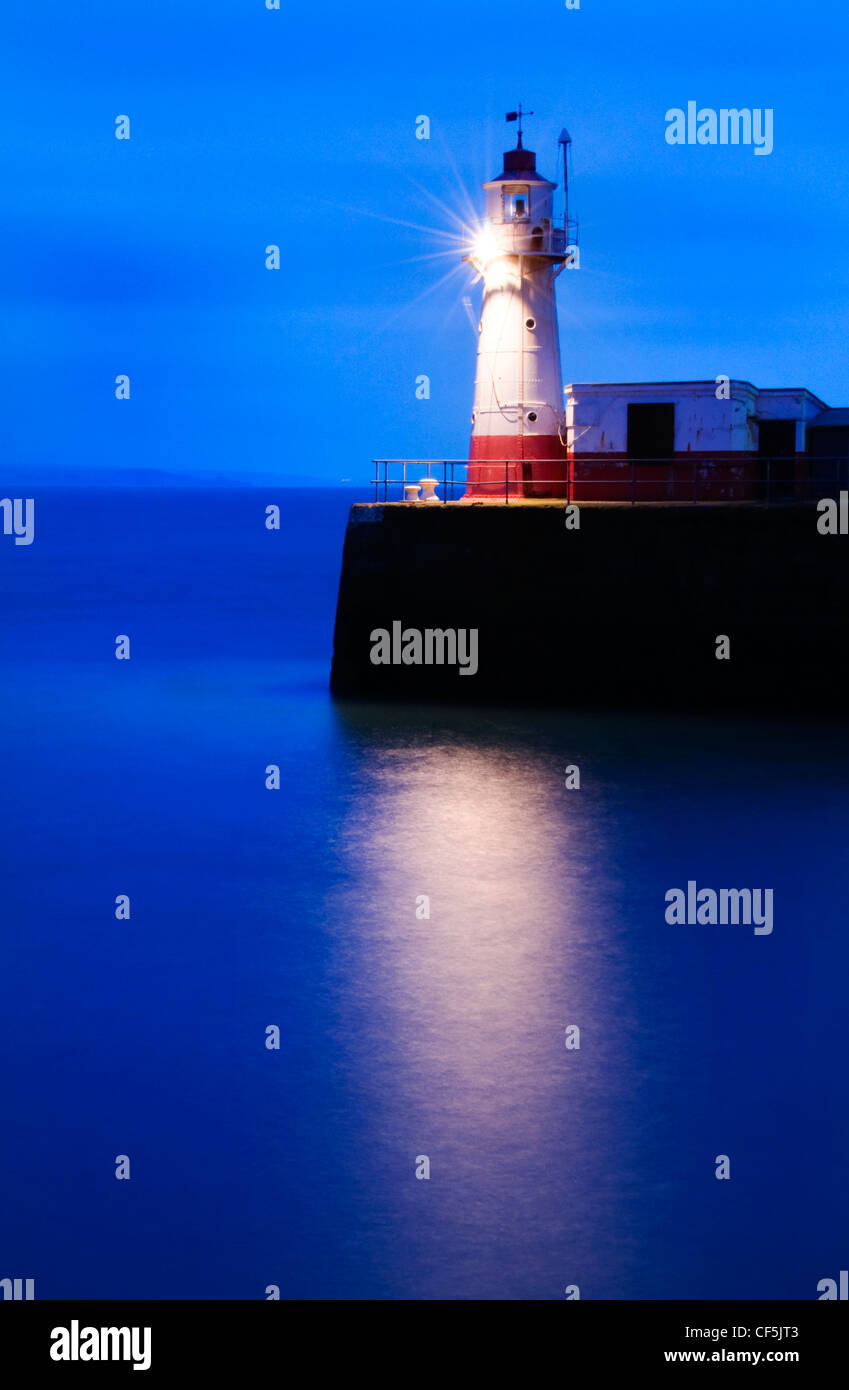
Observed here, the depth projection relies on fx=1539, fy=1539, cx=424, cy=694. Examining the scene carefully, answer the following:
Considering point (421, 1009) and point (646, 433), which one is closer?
point (421, 1009)

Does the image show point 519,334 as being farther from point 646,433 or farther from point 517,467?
point 646,433

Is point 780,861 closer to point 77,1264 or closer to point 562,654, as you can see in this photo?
point 562,654

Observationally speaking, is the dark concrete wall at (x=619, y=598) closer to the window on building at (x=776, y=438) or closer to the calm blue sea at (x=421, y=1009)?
the calm blue sea at (x=421, y=1009)

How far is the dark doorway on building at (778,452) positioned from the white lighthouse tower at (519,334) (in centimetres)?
246

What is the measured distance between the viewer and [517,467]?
19375 millimetres

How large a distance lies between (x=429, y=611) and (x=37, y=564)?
3439cm

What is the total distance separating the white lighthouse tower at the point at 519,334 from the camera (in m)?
19.6

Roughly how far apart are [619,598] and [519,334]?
427cm

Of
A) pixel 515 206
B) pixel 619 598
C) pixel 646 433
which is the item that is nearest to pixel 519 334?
pixel 515 206

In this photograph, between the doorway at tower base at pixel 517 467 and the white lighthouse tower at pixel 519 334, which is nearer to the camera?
the doorway at tower base at pixel 517 467

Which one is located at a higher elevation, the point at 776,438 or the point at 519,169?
the point at 519,169

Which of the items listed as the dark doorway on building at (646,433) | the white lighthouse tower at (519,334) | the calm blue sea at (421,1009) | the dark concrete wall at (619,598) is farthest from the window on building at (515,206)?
the calm blue sea at (421,1009)

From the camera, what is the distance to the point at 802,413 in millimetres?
18750
